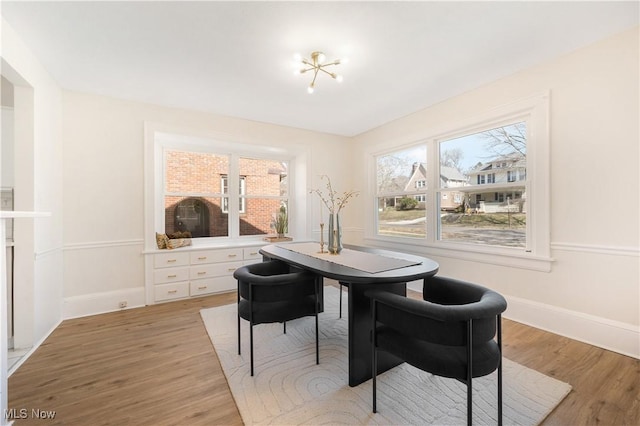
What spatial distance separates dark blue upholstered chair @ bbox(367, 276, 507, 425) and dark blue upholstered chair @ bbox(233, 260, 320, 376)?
63 cm

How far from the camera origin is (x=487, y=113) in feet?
9.55

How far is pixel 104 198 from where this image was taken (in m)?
3.09

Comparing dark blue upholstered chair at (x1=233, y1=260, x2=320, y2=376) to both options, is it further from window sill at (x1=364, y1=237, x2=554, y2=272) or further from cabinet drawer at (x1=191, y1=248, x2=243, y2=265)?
window sill at (x1=364, y1=237, x2=554, y2=272)

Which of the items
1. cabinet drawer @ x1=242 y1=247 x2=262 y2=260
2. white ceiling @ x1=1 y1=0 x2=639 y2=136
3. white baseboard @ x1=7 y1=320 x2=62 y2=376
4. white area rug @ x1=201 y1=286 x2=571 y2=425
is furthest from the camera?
cabinet drawer @ x1=242 y1=247 x2=262 y2=260

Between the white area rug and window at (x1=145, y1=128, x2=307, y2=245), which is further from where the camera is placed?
window at (x1=145, y1=128, x2=307, y2=245)

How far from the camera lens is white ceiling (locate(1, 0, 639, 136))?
182cm

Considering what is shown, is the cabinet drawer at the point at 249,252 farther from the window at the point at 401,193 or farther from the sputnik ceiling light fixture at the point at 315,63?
the sputnik ceiling light fixture at the point at 315,63

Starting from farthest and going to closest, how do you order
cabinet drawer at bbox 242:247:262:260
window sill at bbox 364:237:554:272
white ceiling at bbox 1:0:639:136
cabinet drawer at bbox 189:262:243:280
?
cabinet drawer at bbox 242:247:262:260 → cabinet drawer at bbox 189:262:243:280 → window sill at bbox 364:237:554:272 → white ceiling at bbox 1:0:639:136

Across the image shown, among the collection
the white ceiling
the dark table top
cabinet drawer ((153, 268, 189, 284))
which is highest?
the white ceiling

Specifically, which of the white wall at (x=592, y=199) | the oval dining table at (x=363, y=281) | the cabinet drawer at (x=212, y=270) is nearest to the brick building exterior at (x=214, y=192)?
the cabinet drawer at (x=212, y=270)

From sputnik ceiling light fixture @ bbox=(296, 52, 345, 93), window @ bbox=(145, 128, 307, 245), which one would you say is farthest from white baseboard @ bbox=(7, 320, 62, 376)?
sputnik ceiling light fixture @ bbox=(296, 52, 345, 93)

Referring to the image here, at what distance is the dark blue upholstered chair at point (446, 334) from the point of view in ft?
3.96

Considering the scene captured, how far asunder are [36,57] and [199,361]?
9.53ft

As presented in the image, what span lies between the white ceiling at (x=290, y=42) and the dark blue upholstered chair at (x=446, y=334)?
1.87m
